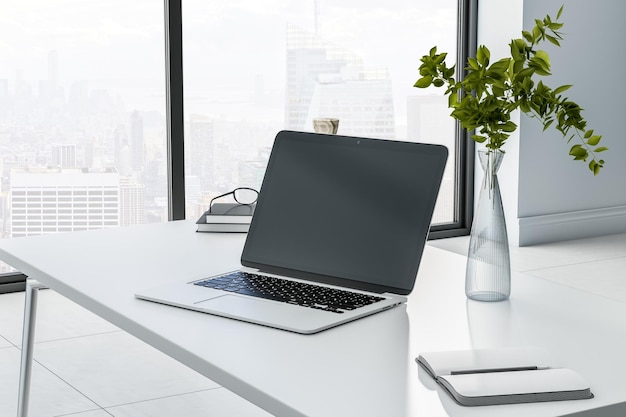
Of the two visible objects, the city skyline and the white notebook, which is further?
the city skyline

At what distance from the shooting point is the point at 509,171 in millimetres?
4387

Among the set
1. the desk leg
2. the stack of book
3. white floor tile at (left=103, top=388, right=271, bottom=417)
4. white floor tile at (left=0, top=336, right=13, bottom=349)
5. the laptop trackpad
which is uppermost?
the stack of book

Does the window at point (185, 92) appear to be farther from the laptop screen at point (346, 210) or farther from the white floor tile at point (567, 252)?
the laptop screen at point (346, 210)

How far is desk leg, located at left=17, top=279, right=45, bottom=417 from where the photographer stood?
1.86 metres

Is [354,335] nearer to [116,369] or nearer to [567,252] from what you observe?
[116,369]

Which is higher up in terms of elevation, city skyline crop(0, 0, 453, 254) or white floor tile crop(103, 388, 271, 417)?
city skyline crop(0, 0, 453, 254)

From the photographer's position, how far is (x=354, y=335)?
114 cm

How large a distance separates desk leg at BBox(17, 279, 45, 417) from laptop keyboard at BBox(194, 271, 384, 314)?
0.62 meters

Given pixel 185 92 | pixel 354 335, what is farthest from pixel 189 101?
pixel 354 335

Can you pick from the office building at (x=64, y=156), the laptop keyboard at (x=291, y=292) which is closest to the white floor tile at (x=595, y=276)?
the office building at (x=64, y=156)

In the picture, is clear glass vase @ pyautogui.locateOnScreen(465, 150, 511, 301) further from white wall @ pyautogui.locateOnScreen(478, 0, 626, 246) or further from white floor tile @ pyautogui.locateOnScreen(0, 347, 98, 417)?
white wall @ pyautogui.locateOnScreen(478, 0, 626, 246)

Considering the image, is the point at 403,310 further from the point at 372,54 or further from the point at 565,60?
the point at 565,60

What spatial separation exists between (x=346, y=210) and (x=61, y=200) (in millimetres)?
2333

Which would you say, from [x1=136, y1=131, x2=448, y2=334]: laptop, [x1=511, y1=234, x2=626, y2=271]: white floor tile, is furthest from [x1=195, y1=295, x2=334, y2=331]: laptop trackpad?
[x1=511, y1=234, x2=626, y2=271]: white floor tile
